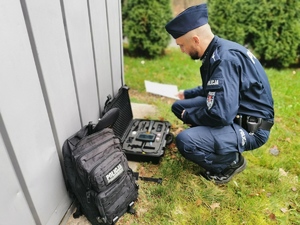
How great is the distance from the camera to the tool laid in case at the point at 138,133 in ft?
8.73

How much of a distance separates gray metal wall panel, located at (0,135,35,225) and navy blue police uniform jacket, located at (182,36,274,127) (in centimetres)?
151

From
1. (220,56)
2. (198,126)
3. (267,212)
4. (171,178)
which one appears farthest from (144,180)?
(220,56)

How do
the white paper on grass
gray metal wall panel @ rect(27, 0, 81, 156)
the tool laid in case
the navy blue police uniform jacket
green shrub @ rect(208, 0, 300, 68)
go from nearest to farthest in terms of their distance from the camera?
gray metal wall panel @ rect(27, 0, 81, 156)
the navy blue police uniform jacket
the tool laid in case
the white paper on grass
green shrub @ rect(208, 0, 300, 68)

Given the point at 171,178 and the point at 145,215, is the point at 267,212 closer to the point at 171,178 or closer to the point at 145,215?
the point at 171,178

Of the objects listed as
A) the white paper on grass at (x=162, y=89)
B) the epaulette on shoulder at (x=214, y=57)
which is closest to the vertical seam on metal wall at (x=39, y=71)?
the epaulette on shoulder at (x=214, y=57)

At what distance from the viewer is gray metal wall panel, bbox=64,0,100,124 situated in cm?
188

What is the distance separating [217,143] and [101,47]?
4.64ft

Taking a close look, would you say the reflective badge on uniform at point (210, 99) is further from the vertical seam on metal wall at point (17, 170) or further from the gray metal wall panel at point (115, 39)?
the vertical seam on metal wall at point (17, 170)

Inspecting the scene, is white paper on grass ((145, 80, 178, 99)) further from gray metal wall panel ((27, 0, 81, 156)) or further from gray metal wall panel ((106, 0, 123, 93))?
gray metal wall panel ((27, 0, 81, 156))

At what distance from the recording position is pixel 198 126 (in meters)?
2.43

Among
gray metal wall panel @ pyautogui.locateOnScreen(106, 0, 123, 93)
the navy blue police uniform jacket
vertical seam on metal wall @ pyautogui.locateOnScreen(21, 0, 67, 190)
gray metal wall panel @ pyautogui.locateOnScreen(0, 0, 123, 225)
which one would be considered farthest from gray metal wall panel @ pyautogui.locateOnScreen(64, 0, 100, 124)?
the navy blue police uniform jacket

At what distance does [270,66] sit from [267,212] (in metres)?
3.74

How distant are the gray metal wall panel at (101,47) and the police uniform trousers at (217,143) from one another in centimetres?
96

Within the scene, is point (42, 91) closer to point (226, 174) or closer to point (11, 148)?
point (11, 148)
